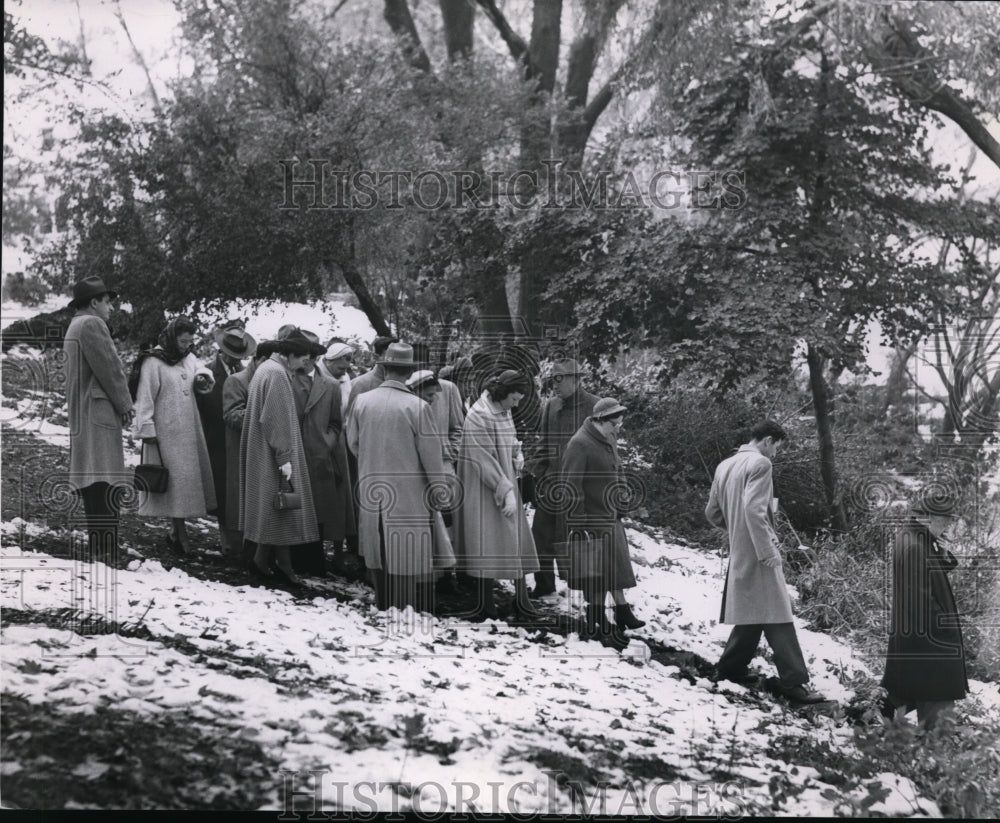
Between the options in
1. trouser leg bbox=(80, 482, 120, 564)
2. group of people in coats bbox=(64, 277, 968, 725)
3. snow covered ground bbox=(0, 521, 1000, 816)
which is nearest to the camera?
snow covered ground bbox=(0, 521, 1000, 816)

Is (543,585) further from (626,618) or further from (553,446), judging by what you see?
(553,446)

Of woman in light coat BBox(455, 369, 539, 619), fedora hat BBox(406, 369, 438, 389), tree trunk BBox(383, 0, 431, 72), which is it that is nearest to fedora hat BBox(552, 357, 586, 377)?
woman in light coat BBox(455, 369, 539, 619)

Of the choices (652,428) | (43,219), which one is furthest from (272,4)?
(652,428)

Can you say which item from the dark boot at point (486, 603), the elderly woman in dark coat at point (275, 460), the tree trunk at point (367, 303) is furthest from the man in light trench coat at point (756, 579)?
the elderly woman in dark coat at point (275, 460)

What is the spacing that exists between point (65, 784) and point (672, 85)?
4.94m

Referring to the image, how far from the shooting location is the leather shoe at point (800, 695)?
4.96m

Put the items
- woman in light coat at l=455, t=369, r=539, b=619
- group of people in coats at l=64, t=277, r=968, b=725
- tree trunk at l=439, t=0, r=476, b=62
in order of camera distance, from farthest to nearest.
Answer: tree trunk at l=439, t=0, r=476, b=62 → woman in light coat at l=455, t=369, r=539, b=619 → group of people in coats at l=64, t=277, r=968, b=725

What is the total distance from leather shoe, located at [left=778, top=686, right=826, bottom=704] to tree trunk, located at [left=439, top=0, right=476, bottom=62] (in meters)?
4.30

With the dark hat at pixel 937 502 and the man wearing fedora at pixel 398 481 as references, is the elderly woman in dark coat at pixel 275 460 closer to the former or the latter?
the man wearing fedora at pixel 398 481

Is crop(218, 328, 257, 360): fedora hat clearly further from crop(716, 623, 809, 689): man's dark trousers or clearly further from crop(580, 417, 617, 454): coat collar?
crop(716, 623, 809, 689): man's dark trousers

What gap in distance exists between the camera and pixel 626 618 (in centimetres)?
560

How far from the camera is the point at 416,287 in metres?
5.97

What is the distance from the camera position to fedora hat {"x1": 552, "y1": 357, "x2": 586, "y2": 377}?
18.4 ft

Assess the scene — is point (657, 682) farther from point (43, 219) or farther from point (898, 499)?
point (43, 219)
